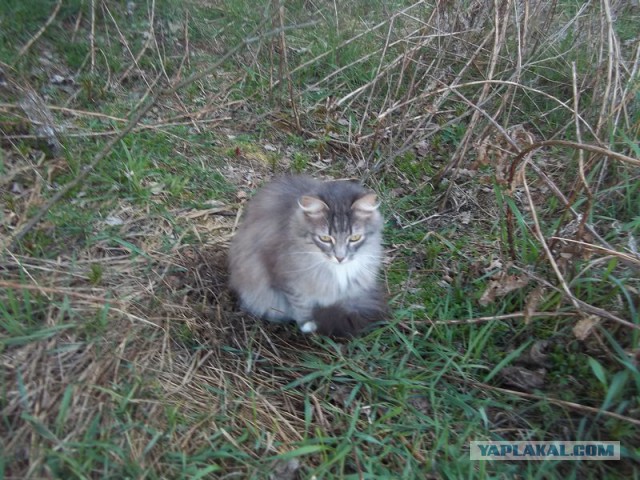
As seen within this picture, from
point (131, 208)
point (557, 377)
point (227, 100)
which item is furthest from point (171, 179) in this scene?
point (557, 377)

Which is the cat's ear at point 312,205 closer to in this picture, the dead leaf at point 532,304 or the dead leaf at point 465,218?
the dead leaf at point 532,304

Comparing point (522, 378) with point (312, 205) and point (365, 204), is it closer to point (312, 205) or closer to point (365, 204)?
point (365, 204)

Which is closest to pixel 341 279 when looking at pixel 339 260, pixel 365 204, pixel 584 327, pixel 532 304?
pixel 339 260

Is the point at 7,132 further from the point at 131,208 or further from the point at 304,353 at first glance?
the point at 304,353

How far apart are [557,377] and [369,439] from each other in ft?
3.64

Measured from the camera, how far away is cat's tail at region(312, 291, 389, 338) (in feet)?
9.38

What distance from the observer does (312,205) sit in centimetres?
272

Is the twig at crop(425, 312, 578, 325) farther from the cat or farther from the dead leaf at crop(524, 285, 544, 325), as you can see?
the cat

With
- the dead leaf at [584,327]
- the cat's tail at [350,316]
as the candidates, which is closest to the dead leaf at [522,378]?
the dead leaf at [584,327]

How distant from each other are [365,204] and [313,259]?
0.45 m

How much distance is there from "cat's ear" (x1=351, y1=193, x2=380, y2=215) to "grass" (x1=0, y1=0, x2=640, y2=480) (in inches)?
28.9

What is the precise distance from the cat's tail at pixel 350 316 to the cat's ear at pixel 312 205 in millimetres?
606

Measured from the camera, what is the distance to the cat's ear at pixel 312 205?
2.68m

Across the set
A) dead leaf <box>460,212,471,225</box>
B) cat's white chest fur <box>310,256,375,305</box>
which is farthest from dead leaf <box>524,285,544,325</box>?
dead leaf <box>460,212,471,225</box>
